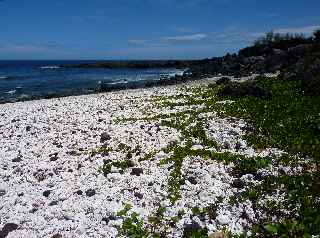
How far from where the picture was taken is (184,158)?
1641 cm

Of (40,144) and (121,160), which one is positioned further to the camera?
(40,144)

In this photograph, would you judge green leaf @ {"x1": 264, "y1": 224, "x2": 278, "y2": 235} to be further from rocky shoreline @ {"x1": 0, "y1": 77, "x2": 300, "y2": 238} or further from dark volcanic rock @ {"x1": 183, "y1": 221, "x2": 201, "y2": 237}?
dark volcanic rock @ {"x1": 183, "y1": 221, "x2": 201, "y2": 237}

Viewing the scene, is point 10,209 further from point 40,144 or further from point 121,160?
point 40,144

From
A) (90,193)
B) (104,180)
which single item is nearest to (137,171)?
(104,180)

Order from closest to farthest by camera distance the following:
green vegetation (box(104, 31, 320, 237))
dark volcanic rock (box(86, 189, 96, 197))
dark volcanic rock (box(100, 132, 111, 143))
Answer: green vegetation (box(104, 31, 320, 237)) < dark volcanic rock (box(86, 189, 96, 197)) < dark volcanic rock (box(100, 132, 111, 143))

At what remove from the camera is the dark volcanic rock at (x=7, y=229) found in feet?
37.9

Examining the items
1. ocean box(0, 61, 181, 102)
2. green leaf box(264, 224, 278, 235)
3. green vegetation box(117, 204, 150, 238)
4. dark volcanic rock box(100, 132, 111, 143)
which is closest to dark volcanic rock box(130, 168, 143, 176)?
green vegetation box(117, 204, 150, 238)

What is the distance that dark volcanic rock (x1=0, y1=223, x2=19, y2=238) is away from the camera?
11.5 m

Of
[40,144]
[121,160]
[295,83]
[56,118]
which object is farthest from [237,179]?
[295,83]

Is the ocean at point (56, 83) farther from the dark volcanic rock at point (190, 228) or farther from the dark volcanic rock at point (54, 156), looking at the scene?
the dark volcanic rock at point (190, 228)

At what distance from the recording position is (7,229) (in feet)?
38.4

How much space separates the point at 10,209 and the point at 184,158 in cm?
630

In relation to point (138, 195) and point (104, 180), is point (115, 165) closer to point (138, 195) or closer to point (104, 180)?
point (104, 180)

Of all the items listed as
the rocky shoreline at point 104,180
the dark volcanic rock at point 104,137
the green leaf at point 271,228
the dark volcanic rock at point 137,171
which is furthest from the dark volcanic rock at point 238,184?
the dark volcanic rock at point 104,137
